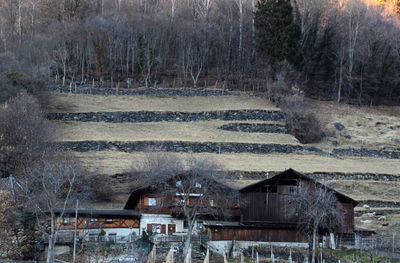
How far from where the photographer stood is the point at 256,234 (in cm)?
4709

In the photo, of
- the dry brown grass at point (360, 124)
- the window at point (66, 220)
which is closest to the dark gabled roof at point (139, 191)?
the window at point (66, 220)

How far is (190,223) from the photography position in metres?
43.2

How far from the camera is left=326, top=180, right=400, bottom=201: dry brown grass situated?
61722mm

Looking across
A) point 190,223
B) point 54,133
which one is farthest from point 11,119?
point 190,223

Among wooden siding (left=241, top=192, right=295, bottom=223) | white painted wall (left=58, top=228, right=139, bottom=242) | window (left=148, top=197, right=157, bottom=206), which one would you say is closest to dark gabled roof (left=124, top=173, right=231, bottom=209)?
window (left=148, top=197, right=157, bottom=206)

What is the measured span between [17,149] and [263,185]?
20722mm

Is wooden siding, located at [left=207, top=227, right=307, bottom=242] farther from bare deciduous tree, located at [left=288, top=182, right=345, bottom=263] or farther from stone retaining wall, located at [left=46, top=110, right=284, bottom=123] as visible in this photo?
stone retaining wall, located at [left=46, top=110, right=284, bottom=123]

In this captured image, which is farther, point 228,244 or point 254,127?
point 254,127

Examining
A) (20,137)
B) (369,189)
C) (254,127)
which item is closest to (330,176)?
(369,189)

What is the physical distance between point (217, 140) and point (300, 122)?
537 inches

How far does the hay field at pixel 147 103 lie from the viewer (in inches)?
3216

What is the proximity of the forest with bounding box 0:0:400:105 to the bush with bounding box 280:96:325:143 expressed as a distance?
15.2 feet

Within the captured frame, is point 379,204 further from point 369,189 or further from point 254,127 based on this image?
point 254,127

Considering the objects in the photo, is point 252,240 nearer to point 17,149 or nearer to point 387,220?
point 387,220
